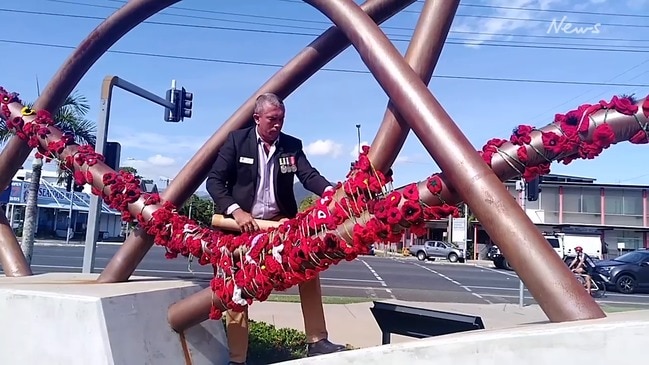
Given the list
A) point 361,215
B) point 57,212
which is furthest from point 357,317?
point 57,212

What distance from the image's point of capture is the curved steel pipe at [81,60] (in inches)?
186

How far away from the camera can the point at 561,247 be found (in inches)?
1019

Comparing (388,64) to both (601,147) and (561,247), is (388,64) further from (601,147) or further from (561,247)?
(561,247)

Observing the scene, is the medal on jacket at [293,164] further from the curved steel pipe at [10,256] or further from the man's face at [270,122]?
the curved steel pipe at [10,256]

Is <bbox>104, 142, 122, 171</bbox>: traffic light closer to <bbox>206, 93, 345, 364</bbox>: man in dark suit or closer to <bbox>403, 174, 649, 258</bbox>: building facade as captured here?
<bbox>206, 93, 345, 364</bbox>: man in dark suit

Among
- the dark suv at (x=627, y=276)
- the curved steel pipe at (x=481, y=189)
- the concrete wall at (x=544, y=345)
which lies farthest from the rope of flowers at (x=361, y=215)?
the dark suv at (x=627, y=276)

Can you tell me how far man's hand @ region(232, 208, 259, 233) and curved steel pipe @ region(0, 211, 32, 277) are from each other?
2520 mm

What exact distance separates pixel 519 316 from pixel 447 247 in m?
25.7

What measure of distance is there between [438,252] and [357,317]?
2768 centimetres

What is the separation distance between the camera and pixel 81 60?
5.04 m

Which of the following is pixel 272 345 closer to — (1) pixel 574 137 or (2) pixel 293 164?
(2) pixel 293 164

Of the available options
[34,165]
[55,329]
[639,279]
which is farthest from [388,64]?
[639,279]

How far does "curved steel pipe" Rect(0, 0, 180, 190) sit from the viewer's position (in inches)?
186

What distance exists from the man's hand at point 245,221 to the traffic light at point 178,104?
853 cm
